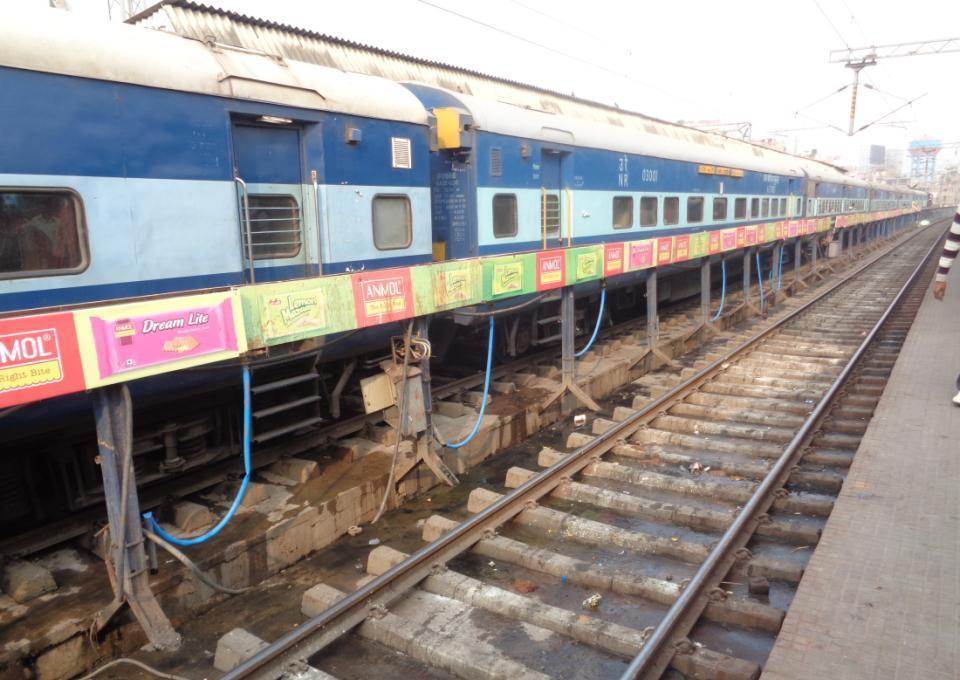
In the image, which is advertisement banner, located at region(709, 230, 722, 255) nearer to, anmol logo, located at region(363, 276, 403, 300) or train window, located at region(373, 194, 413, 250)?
train window, located at region(373, 194, 413, 250)

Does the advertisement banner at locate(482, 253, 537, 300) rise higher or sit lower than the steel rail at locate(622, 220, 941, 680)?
higher

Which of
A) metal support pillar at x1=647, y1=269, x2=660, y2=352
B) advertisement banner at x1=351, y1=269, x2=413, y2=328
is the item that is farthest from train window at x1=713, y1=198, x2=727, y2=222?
advertisement banner at x1=351, y1=269, x2=413, y2=328

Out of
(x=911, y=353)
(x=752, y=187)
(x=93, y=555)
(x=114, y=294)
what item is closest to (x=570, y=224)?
(x=911, y=353)

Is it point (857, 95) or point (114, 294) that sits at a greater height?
point (857, 95)

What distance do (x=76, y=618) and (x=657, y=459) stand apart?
5156 mm

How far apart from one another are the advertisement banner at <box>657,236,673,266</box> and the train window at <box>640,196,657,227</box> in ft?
6.04

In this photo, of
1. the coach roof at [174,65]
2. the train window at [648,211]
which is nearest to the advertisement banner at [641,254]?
the train window at [648,211]

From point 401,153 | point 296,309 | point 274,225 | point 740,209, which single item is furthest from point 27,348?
point 740,209

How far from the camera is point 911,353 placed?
9.74m

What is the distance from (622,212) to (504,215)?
3.55 meters

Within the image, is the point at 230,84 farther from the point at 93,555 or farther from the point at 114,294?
the point at 93,555

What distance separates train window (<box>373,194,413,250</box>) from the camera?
7.14 m

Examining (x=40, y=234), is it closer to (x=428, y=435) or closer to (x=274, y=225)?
(x=274, y=225)

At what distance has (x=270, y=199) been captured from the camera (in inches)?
247
